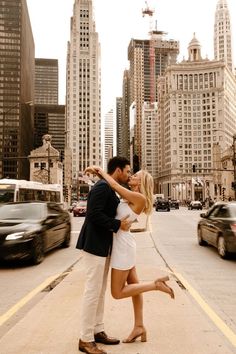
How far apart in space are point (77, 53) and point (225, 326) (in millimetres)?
180231

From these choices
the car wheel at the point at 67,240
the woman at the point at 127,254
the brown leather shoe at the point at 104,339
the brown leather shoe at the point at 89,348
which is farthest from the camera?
the car wheel at the point at 67,240

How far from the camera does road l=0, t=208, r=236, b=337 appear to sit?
6.51m

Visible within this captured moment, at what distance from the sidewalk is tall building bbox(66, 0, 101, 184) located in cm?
16975

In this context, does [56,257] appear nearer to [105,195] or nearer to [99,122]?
[105,195]

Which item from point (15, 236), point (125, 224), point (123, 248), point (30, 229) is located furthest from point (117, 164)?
point (30, 229)

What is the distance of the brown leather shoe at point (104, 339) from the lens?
4590 millimetres

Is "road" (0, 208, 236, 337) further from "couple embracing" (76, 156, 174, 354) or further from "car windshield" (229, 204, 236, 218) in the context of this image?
"couple embracing" (76, 156, 174, 354)

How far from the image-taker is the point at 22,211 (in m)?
11.8

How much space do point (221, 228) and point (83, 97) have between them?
559 feet

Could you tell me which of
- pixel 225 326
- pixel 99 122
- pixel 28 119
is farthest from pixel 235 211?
pixel 99 122

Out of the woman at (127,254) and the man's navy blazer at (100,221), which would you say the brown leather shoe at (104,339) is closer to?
the woman at (127,254)

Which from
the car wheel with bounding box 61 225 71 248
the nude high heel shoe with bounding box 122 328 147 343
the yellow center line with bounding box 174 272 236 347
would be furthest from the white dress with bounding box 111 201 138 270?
the car wheel with bounding box 61 225 71 248

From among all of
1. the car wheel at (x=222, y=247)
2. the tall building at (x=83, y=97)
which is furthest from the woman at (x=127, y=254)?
the tall building at (x=83, y=97)

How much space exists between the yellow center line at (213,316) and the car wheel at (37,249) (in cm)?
379
